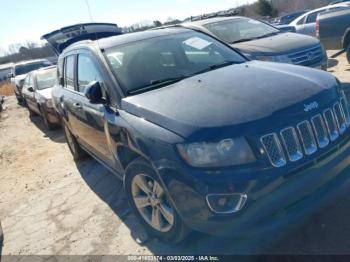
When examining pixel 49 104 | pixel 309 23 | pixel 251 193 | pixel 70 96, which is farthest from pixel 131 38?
pixel 309 23

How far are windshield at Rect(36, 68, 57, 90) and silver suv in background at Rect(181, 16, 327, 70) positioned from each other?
436cm

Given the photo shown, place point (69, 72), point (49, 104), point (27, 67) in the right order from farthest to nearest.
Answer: point (27, 67) → point (49, 104) → point (69, 72)

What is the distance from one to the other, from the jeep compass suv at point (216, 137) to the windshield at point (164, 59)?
0.01m

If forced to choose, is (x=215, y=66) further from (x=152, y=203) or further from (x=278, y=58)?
(x=278, y=58)

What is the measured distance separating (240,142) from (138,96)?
47.2 inches

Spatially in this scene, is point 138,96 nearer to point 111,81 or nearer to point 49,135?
point 111,81

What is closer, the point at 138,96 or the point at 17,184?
the point at 138,96

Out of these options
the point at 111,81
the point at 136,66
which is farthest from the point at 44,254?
the point at 136,66

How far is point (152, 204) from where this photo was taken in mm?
3230

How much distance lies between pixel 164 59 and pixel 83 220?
2.04 m

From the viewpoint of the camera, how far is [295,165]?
→ 2555 mm

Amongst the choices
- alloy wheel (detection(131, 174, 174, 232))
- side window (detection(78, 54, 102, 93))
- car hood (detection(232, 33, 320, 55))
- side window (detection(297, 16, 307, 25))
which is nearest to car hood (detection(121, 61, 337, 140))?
alloy wheel (detection(131, 174, 174, 232))

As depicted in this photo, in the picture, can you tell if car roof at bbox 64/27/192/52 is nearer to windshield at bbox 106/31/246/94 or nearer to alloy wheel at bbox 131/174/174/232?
windshield at bbox 106/31/246/94

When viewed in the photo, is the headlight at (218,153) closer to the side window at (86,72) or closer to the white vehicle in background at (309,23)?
the side window at (86,72)
